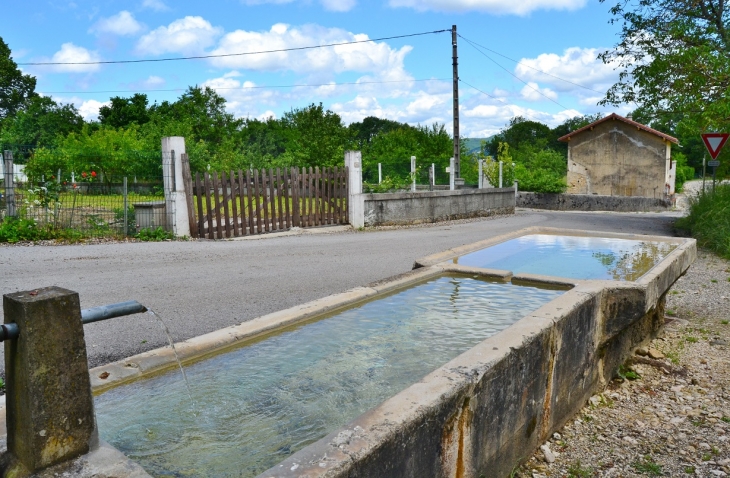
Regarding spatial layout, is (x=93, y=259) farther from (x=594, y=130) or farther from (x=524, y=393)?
(x=594, y=130)

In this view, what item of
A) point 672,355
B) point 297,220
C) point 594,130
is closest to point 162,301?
point 672,355

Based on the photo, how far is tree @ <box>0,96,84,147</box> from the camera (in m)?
46.6

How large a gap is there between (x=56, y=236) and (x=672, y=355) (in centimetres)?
1037

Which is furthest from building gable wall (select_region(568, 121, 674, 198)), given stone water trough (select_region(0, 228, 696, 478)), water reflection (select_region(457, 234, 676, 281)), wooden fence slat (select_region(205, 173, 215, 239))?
stone water trough (select_region(0, 228, 696, 478))

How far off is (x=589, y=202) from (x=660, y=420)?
24.5 meters

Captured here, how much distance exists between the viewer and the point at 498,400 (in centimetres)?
301

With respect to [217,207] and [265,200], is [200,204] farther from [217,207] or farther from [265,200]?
[265,200]

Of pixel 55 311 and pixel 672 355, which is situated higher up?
pixel 55 311

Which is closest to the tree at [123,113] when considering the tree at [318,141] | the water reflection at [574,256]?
the tree at [318,141]

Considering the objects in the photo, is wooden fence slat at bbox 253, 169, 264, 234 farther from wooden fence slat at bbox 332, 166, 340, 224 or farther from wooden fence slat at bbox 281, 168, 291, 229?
wooden fence slat at bbox 332, 166, 340, 224

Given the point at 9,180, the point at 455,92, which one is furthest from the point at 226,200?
the point at 455,92

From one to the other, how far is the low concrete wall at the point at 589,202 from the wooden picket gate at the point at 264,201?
16.0 metres

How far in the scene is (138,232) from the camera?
1170cm

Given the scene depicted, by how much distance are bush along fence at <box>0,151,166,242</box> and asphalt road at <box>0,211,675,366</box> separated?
3.65 ft
